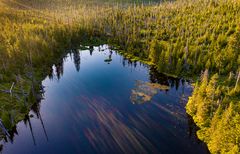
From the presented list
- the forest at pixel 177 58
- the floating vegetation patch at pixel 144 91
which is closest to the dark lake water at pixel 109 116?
the floating vegetation patch at pixel 144 91

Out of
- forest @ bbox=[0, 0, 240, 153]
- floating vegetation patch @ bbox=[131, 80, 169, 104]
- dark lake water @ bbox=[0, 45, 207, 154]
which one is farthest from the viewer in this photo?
floating vegetation patch @ bbox=[131, 80, 169, 104]

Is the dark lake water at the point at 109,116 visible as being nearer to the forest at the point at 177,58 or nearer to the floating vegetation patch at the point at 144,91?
the floating vegetation patch at the point at 144,91

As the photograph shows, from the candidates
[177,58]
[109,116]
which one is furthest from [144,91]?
[177,58]

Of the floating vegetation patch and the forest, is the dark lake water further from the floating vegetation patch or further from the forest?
the forest

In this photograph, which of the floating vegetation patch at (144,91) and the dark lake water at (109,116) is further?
the floating vegetation patch at (144,91)

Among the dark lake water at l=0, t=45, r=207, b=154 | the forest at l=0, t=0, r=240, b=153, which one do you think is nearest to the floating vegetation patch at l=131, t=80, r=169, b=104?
the dark lake water at l=0, t=45, r=207, b=154

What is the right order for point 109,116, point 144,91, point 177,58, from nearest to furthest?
point 109,116, point 144,91, point 177,58

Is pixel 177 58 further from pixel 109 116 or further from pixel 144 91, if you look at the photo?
pixel 109 116
